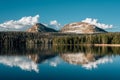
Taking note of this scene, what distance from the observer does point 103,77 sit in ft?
104

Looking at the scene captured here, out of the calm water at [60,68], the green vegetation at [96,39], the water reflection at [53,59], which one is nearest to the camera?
the calm water at [60,68]

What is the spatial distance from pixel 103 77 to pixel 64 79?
14.5 ft

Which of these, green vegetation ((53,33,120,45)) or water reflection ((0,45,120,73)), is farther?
green vegetation ((53,33,120,45))

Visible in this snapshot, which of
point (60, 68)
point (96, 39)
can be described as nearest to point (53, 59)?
point (60, 68)

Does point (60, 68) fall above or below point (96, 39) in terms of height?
below

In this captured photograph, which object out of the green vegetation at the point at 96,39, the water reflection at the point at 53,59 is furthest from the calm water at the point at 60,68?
the green vegetation at the point at 96,39

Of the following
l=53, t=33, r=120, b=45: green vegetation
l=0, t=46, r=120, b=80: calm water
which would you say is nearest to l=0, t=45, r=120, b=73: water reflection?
l=0, t=46, r=120, b=80: calm water

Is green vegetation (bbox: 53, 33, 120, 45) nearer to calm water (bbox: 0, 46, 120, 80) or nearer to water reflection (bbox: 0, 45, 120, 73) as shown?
water reflection (bbox: 0, 45, 120, 73)

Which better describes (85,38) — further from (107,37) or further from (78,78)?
(78,78)

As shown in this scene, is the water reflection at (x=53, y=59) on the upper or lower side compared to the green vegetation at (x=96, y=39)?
lower

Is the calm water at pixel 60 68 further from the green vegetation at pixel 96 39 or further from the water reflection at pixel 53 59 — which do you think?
the green vegetation at pixel 96 39


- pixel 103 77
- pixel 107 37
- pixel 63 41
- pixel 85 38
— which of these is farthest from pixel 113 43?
pixel 103 77

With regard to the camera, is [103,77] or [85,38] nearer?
[103,77]

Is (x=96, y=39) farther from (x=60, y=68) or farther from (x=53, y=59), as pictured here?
(x=60, y=68)
